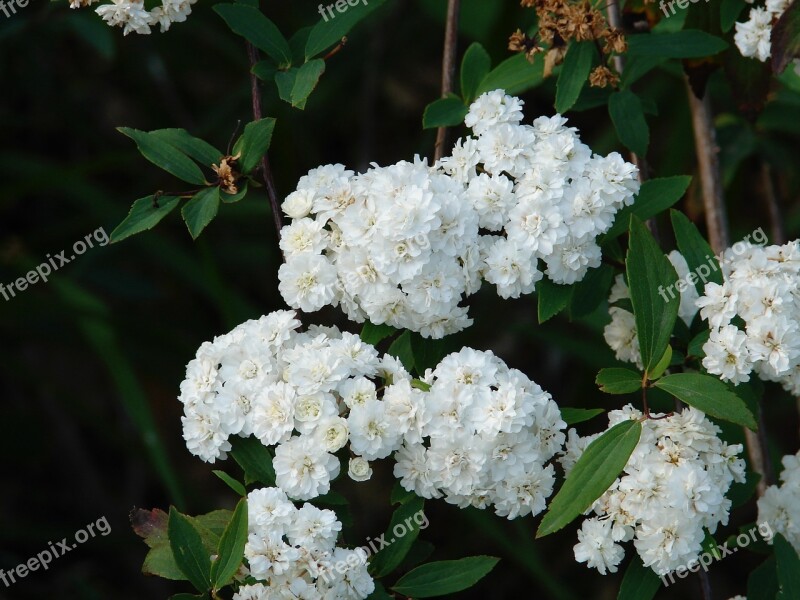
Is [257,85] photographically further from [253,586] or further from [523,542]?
[523,542]

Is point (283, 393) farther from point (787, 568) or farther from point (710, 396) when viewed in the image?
point (787, 568)

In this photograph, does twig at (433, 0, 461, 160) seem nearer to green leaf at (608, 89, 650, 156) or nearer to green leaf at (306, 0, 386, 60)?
green leaf at (306, 0, 386, 60)

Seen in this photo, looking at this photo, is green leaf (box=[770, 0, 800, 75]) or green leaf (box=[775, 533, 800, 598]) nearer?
→ green leaf (box=[775, 533, 800, 598])

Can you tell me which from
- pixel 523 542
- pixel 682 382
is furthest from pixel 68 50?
pixel 682 382

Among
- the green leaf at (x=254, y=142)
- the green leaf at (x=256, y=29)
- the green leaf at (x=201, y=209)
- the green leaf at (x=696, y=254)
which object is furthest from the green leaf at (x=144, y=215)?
the green leaf at (x=696, y=254)

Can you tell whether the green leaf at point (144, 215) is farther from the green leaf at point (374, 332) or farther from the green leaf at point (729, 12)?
the green leaf at point (729, 12)

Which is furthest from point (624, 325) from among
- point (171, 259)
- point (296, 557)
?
point (171, 259)

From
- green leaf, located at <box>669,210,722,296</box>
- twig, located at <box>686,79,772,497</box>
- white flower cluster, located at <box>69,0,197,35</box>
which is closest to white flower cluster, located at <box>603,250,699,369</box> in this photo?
green leaf, located at <box>669,210,722,296</box>
